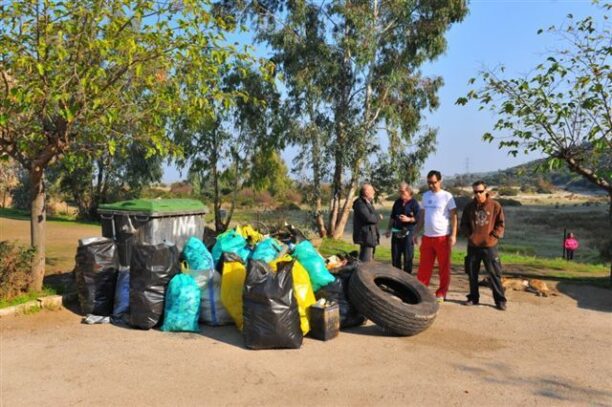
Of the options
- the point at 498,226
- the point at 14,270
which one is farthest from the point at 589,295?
the point at 14,270

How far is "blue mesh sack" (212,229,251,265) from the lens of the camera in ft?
22.1

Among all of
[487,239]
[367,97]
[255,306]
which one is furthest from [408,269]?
[367,97]

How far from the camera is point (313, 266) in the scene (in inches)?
242

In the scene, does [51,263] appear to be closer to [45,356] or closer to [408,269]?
[45,356]

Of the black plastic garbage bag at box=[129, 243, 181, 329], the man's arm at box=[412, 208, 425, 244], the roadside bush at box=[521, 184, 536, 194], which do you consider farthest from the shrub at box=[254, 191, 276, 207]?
the roadside bush at box=[521, 184, 536, 194]

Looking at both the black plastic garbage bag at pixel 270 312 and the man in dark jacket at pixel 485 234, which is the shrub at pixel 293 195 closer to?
the man in dark jacket at pixel 485 234

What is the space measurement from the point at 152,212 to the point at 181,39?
2.27 meters

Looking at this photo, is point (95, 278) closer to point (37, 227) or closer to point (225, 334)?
point (37, 227)

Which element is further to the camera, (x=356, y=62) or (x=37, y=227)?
(x=356, y=62)

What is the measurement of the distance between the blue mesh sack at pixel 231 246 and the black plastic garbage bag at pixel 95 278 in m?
1.26

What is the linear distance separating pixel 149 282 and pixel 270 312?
1.55 meters

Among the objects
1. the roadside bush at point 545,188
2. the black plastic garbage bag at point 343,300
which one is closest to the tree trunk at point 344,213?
the black plastic garbage bag at point 343,300

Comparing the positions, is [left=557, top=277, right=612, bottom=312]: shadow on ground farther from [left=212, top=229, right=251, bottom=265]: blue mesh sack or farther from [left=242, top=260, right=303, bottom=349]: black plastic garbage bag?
[left=212, top=229, right=251, bottom=265]: blue mesh sack

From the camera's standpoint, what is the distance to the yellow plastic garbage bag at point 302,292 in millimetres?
5285
